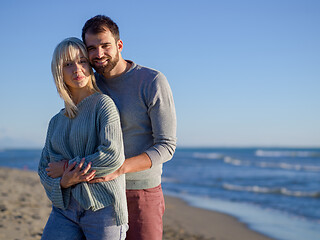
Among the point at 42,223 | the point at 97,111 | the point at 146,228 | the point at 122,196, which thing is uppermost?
the point at 97,111

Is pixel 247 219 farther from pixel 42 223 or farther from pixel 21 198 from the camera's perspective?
pixel 21 198

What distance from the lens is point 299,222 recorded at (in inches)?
307

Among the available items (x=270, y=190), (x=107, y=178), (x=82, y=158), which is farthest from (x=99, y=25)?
(x=270, y=190)

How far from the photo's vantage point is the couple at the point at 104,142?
2.16 metres

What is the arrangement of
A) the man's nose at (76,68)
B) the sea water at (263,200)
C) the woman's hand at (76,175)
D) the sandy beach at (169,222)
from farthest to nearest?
the sea water at (263,200) → the sandy beach at (169,222) → the man's nose at (76,68) → the woman's hand at (76,175)

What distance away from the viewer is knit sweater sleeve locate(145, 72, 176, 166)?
2398 millimetres

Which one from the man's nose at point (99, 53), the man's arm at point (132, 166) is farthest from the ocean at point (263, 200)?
the man's nose at point (99, 53)

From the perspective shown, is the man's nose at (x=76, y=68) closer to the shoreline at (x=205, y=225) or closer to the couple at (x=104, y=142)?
the couple at (x=104, y=142)

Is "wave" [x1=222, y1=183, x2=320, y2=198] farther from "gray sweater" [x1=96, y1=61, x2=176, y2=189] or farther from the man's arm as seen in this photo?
the man's arm

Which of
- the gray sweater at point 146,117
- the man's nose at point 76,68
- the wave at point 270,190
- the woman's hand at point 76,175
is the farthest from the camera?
the wave at point 270,190

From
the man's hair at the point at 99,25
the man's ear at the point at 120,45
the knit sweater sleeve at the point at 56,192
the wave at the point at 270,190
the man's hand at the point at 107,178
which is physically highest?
the man's hair at the point at 99,25

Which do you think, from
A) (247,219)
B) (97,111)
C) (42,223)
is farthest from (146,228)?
(247,219)

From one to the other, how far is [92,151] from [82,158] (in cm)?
11

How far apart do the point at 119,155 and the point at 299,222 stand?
22.4 ft
